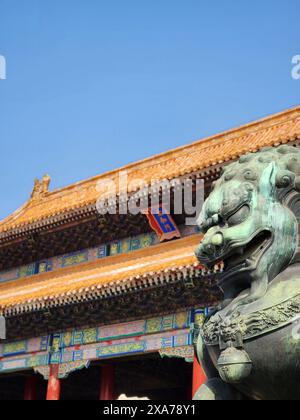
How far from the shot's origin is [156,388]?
1538cm

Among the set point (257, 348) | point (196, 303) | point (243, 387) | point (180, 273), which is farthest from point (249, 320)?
point (196, 303)

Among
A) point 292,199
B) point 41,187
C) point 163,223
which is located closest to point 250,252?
point 292,199

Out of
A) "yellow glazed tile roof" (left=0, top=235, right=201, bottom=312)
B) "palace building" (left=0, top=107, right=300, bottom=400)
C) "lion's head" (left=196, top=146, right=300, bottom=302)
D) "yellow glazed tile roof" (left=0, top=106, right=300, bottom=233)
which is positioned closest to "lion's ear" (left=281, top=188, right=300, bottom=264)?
"lion's head" (left=196, top=146, right=300, bottom=302)

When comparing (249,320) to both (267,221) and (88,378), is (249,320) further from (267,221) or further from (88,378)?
(88,378)

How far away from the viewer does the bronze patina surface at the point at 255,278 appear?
262 cm

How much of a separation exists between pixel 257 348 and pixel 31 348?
10.7m

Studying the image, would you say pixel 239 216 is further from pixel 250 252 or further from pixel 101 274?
pixel 101 274

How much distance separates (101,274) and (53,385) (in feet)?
7.40

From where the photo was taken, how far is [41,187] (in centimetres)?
1898

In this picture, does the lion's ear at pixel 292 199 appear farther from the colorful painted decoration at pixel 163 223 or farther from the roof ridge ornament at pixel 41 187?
the roof ridge ornament at pixel 41 187

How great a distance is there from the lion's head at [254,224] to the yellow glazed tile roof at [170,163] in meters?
9.03

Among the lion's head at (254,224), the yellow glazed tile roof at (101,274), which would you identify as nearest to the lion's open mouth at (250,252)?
the lion's head at (254,224)

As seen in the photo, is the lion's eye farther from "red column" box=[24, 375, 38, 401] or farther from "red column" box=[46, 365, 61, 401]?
"red column" box=[24, 375, 38, 401]

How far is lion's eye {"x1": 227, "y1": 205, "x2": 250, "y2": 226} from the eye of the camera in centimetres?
288
